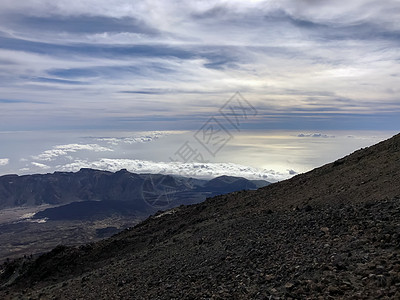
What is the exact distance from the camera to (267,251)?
15.2 metres

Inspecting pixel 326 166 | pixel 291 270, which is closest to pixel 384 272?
pixel 291 270

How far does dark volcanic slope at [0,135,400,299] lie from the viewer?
1116 centimetres

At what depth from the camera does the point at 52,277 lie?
2623 cm

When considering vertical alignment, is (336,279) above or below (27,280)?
above

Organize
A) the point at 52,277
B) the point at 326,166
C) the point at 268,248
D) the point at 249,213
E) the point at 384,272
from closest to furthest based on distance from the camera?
the point at 384,272 → the point at 268,248 → the point at 249,213 → the point at 52,277 → the point at 326,166

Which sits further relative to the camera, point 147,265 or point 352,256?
point 147,265

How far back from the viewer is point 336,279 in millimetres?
10445

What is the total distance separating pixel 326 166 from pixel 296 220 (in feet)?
48.6

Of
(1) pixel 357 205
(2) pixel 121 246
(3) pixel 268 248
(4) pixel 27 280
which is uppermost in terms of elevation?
(1) pixel 357 205

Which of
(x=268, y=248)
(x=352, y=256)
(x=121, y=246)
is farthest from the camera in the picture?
(x=121, y=246)

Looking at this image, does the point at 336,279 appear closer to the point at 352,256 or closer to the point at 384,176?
the point at 352,256

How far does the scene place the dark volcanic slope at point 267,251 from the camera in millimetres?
11156

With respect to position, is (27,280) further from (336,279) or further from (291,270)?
(336,279)

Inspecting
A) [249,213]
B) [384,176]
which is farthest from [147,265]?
[384,176]
